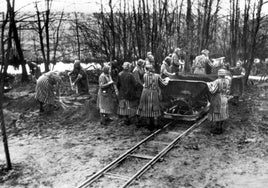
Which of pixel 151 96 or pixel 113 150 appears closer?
pixel 113 150

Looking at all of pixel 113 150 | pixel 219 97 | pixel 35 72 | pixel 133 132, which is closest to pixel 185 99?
pixel 219 97

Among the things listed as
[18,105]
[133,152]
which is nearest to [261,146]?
[133,152]

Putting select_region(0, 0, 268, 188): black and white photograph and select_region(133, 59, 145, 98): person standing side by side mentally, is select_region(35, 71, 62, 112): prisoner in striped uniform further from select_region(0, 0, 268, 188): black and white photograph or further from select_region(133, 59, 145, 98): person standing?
select_region(133, 59, 145, 98): person standing

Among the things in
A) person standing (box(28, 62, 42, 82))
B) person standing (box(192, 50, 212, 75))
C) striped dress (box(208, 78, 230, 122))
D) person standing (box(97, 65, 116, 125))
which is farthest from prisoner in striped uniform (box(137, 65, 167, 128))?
person standing (box(28, 62, 42, 82))

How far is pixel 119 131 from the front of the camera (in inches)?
392

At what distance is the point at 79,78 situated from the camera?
529 inches

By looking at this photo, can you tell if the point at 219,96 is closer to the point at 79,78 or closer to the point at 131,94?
the point at 131,94

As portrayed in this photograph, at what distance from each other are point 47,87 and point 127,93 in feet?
10.4

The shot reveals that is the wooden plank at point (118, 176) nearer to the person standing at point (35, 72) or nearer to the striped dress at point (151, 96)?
the striped dress at point (151, 96)

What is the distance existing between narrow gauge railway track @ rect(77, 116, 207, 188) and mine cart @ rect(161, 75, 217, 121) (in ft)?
1.21

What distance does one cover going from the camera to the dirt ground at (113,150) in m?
6.79

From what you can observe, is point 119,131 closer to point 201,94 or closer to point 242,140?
point 201,94

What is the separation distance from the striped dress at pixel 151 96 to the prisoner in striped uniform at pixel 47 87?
362 cm

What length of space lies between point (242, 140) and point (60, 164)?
4.52m
